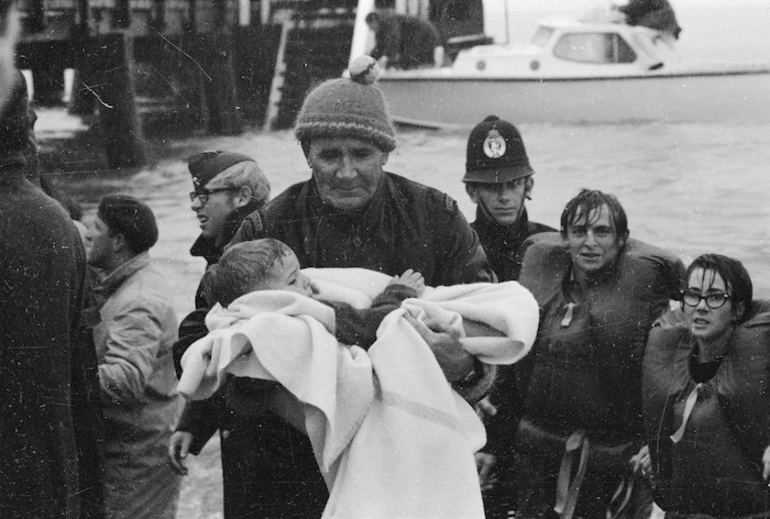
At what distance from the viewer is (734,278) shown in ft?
11.2

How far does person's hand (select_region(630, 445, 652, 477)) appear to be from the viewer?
361 cm

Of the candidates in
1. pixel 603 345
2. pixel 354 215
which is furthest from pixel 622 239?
pixel 354 215

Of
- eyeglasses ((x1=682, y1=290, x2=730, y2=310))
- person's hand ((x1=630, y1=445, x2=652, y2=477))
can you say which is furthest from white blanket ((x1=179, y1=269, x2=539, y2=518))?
person's hand ((x1=630, y1=445, x2=652, y2=477))

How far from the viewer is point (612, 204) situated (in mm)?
3834

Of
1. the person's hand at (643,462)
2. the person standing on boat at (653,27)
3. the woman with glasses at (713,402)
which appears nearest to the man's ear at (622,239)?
the woman with glasses at (713,402)

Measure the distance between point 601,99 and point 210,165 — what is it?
8.69 metres

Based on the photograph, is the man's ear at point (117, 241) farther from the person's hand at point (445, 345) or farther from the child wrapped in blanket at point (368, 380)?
the person's hand at point (445, 345)

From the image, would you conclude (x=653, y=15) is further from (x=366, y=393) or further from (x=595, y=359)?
(x=366, y=393)

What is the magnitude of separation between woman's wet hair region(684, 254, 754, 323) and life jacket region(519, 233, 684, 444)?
0.35 metres

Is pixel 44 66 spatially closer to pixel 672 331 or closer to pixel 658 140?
pixel 658 140

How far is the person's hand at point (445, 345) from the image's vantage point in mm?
2703

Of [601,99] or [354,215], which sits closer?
[354,215]

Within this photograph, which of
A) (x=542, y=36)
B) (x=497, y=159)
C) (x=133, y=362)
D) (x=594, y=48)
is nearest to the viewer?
(x=133, y=362)

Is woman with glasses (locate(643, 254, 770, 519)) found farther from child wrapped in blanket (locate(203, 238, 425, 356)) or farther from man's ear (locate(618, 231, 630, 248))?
child wrapped in blanket (locate(203, 238, 425, 356))
